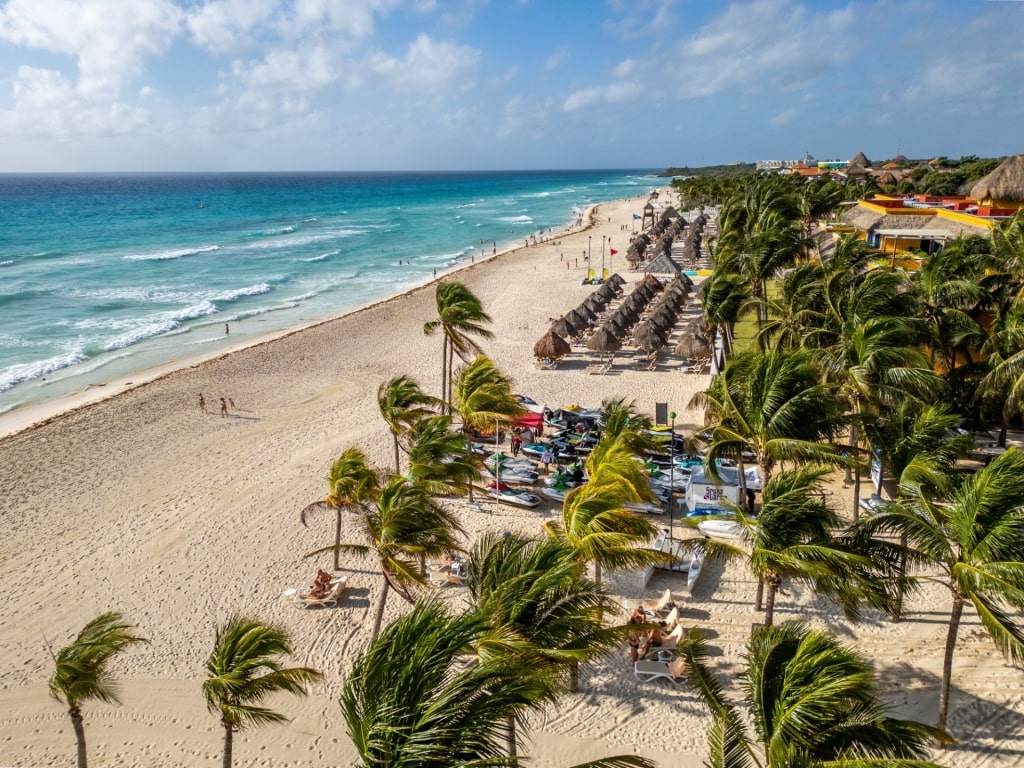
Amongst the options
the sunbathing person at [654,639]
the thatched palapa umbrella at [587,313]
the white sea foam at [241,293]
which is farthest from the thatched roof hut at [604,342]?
the white sea foam at [241,293]

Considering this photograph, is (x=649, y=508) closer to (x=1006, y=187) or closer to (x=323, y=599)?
(x=323, y=599)

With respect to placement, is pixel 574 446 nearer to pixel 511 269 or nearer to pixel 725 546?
pixel 725 546

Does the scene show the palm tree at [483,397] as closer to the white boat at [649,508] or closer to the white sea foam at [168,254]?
the white boat at [649,508]

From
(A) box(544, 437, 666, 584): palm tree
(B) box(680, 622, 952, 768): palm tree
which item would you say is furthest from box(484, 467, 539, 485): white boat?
(B) box(680, 622, 952, 768): palm tree

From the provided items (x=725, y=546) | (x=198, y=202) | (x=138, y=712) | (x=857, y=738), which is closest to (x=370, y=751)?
(x=857, y=738)

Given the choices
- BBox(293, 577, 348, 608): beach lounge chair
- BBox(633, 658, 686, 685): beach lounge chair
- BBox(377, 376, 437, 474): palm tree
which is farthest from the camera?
BBox(377, 376, 437, 474): palm tree

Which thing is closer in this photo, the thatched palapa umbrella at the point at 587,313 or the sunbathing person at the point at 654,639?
the sunbathing person at the point at 654,639

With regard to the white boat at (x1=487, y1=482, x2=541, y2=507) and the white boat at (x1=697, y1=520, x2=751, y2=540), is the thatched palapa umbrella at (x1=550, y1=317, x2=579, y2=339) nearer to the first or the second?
the white boat at (x1=487, y1=482, x2=541, y2=507)
